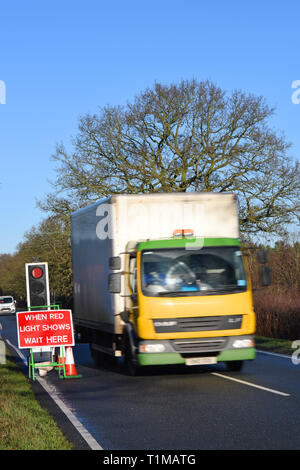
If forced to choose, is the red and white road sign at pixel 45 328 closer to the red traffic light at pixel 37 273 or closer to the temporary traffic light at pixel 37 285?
the temporary traffic light at pixel 37 285

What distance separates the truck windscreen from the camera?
1366cm

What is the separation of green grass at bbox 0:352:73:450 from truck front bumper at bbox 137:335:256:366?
204 centimetres

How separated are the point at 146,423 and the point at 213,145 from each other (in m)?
30.6

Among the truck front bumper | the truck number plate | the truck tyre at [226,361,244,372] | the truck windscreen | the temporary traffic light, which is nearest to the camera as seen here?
the truck front bumper

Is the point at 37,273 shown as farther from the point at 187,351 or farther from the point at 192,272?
the point at 187,351

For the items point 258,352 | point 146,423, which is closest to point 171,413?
point 146,423

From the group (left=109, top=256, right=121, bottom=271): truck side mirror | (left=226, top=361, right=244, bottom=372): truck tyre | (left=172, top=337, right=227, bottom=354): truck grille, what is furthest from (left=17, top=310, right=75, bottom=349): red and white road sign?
(left=226, top=361, right=244, bottom=372): truck tyre

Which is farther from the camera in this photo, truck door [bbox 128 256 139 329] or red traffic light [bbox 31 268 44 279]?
red traffic light [bbox 31 268 44 279]

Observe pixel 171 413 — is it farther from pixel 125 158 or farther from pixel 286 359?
pixel 125 158

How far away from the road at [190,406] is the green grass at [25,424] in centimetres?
44

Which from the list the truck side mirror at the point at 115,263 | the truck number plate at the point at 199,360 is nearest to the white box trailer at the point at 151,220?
the truck side mirror at the point at 115,263

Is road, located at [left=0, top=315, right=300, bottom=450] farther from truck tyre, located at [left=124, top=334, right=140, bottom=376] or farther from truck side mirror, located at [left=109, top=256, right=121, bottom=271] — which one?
truck side mirror, located at [left=109, top=256, right=121, bottom=271]

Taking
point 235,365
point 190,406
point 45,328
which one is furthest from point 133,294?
point 190,406

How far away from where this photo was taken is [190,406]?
1074 cm
